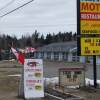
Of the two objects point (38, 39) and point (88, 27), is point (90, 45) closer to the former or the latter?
point (88, 27)

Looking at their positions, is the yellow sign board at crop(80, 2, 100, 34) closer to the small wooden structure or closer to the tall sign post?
the tall sign post

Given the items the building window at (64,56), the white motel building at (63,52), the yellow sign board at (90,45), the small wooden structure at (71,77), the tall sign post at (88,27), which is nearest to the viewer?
the small wooden structure at (71,77)

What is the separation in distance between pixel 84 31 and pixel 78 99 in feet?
19.1

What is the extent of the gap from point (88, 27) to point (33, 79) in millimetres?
5401

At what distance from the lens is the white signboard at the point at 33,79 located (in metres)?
18.5

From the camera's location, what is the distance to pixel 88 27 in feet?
74.8

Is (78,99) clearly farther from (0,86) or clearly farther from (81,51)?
(0,86)

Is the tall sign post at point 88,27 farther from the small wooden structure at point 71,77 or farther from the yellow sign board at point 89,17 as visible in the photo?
the small wooden structure at point 71,77

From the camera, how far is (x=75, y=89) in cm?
2225

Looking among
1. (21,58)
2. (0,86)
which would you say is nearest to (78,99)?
(21,58)

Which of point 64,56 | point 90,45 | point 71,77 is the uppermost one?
point 90,45

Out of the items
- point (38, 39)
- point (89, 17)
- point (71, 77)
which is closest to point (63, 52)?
point (38, 39)

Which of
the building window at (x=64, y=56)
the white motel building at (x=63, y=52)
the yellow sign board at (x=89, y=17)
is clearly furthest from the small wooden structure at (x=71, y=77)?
the building window at (x=64, y=56)

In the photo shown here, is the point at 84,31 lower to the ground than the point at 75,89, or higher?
higher
